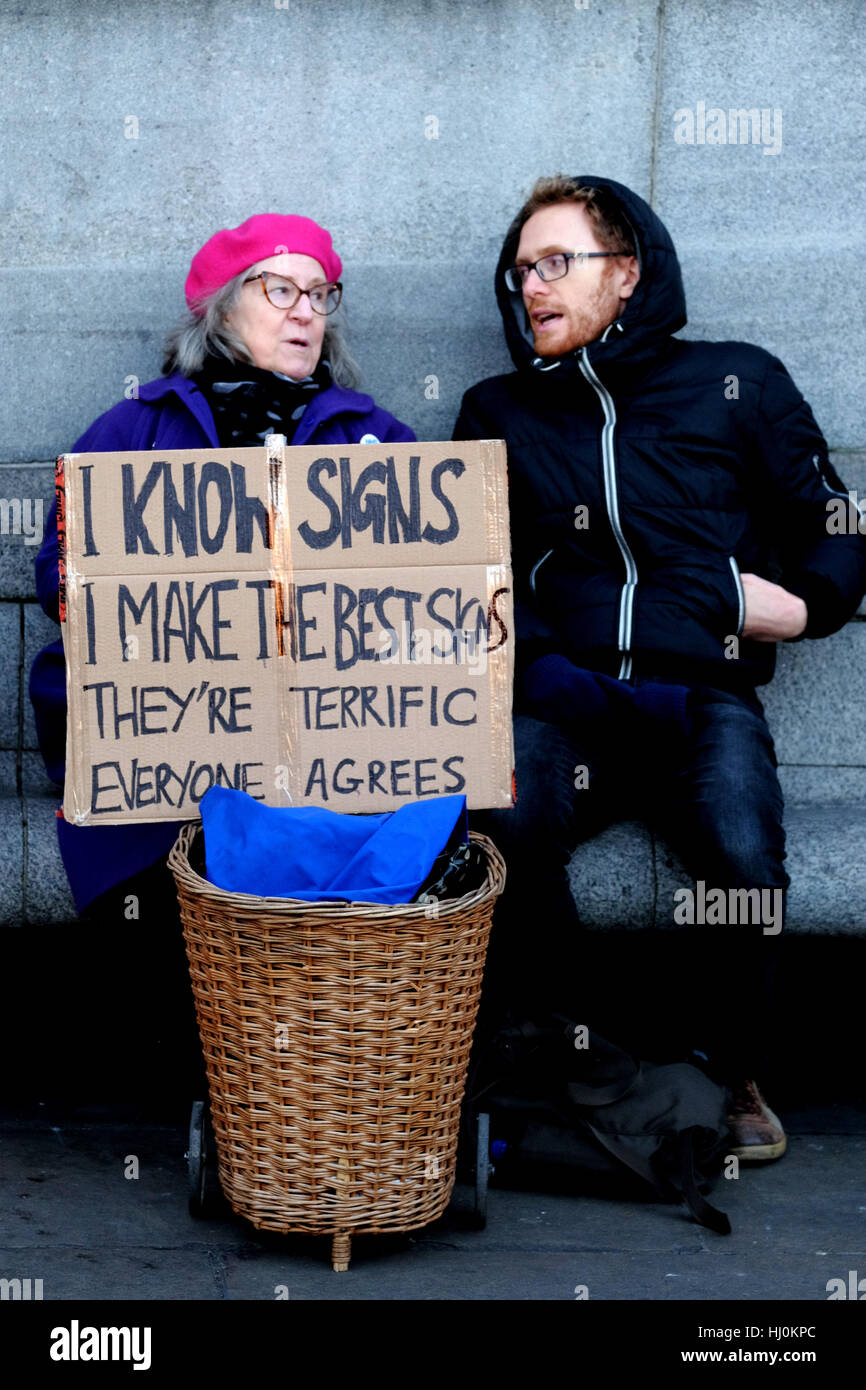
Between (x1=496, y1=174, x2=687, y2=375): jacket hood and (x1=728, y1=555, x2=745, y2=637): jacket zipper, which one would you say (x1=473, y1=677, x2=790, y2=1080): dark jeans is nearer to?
(x1=728, y1=555, x2=745, y2=637): jacket zipper

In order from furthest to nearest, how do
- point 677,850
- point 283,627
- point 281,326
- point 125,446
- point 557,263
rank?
point 557,263, point 281,326, point 125,446, point 677,850, point 283,627

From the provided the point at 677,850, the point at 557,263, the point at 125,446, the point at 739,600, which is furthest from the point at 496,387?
the point at 677,850

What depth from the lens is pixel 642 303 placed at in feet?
12.3

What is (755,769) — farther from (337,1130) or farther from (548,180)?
(548,180)

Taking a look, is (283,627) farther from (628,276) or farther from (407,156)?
(407,156)

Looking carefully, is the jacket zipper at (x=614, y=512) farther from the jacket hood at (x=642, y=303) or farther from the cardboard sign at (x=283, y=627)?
the cardboard sign at (x=283, y=627)

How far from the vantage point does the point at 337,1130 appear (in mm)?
2641

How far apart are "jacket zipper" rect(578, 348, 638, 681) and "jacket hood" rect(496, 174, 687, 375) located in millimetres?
76

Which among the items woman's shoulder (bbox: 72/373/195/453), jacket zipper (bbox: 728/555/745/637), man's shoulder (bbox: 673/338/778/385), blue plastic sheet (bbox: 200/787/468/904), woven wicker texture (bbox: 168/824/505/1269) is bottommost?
woven wicker texture (bbox: 168/824/505/1269)

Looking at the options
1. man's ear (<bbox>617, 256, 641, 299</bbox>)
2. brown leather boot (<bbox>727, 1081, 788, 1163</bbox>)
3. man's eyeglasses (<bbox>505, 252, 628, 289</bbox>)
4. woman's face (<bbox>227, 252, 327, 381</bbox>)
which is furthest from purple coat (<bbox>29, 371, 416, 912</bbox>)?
brown leather boot (<bbox>727, 1081, 788, 1163</bbox>)

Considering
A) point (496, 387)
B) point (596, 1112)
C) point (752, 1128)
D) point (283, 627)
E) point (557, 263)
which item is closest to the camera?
point (283, 627)

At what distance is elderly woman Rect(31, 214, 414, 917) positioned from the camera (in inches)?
136

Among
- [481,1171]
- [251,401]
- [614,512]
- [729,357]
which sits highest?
[729,357]

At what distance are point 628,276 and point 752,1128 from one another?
2.04 m
